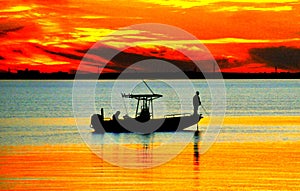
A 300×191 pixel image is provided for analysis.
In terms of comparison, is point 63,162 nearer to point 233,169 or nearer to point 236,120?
point 233,169

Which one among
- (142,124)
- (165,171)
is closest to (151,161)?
(165,171)

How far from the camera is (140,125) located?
45719 millimetres

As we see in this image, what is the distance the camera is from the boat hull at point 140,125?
45.5 meters

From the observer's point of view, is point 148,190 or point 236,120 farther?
point 236,120

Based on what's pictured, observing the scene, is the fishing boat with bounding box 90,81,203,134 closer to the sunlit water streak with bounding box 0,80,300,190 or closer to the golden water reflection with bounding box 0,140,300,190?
the sunlit water streak with bounding box 0,80,300,190

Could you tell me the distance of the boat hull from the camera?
45531mm

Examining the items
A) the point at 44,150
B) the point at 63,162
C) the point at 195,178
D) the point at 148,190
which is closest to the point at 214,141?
the point at 44,150

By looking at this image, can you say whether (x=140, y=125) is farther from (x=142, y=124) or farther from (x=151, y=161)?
(x=151, y=161)

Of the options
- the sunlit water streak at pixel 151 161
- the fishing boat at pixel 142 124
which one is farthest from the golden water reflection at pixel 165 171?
the fishing boat at pixel 142 124

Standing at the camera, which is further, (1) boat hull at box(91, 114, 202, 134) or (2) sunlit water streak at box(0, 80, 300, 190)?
(1) boat hull at box(91, 114, 202, 134)

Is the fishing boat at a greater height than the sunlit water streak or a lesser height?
greater

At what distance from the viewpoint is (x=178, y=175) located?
90.8ft

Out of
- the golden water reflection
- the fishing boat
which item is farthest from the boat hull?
the golden water reflection

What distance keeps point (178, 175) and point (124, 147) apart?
391 inches
